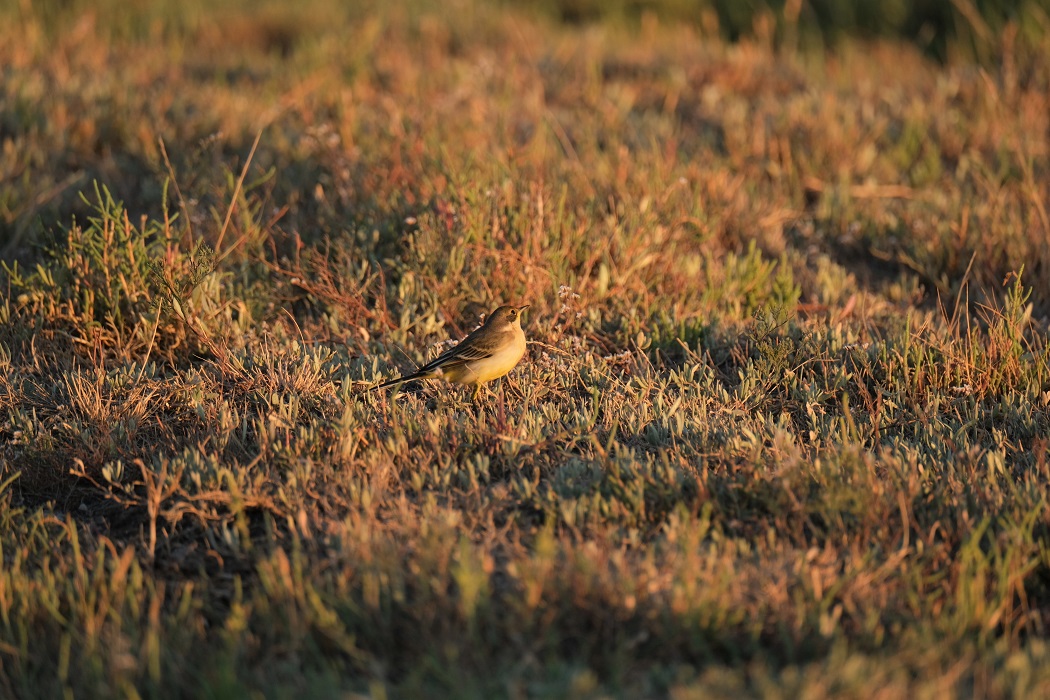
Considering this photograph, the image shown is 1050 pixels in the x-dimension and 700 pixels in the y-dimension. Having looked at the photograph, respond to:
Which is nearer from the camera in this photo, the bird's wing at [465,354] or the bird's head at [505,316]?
the bird's wing at [465,354]

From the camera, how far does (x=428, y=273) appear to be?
16.8 feet

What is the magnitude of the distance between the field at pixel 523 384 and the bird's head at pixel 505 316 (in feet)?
0.81

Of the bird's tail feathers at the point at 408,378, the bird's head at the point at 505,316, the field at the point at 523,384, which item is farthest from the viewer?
the bird's head at the point at 505,316

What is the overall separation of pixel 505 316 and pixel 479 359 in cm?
31

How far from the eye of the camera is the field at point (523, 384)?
296 centimetres

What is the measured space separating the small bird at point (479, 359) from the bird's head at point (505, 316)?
26 millimetres

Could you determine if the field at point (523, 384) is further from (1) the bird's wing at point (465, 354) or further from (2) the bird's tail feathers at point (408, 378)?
(1) the bird's wing at point (465, 354)

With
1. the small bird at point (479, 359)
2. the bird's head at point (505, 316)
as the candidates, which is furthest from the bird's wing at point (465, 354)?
the bird's head at point (505, 316)

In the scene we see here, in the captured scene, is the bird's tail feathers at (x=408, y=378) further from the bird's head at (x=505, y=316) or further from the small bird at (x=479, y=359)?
the bird's head at (x=505, y=316)

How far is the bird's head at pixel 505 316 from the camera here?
4.45 m

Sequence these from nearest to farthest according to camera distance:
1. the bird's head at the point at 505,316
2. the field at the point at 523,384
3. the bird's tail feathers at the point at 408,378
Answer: the field at the point at 523,384, the bird's tail feathers at the point at 408,378, the bird's head at the point at 505,316

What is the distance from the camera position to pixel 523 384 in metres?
4.45

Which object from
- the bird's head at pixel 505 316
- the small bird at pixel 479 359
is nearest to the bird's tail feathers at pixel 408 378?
the small bird at pixel 479 359

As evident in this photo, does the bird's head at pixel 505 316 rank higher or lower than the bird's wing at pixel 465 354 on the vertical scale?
higher
